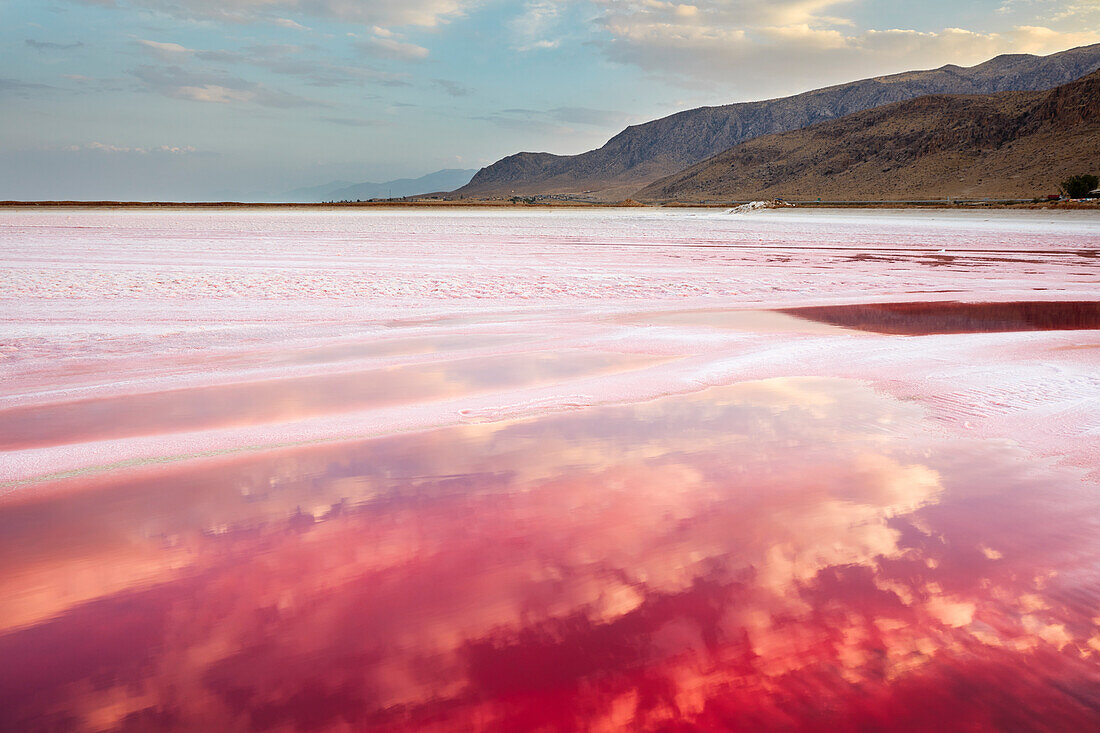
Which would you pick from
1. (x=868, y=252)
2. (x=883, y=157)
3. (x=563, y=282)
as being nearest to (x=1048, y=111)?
(x=883, y=157)

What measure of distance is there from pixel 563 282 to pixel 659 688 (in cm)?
1235

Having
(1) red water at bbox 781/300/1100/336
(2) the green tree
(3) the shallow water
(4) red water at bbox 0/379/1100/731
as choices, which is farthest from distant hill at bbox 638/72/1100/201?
(4) red water at bbox 0/379/1100/731

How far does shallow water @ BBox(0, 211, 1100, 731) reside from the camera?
2.50 meters

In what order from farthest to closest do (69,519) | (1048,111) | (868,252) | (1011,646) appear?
1. (1048,111)
2. (868,252)
3. (69,519)
4. (1011,646)

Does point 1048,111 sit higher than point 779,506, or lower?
higher

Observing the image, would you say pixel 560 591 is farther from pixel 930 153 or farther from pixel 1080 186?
pixel 930 153

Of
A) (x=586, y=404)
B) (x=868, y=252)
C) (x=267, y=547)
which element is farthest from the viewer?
(x=868, y=252)

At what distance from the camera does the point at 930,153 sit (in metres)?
118

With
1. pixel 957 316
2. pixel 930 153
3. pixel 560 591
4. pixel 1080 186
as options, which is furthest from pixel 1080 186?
pixel 560 591

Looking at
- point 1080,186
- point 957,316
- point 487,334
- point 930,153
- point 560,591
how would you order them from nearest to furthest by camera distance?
point 560,591
point 487,334
point 957,316
point 1080,186
point 930,153

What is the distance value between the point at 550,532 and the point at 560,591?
55 centimetres

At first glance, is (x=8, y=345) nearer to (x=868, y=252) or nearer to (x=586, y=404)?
(x=586, y=404)

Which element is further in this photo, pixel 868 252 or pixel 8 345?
pixel 868 252

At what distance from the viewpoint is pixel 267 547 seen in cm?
352
